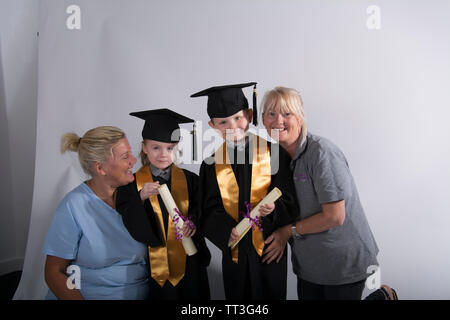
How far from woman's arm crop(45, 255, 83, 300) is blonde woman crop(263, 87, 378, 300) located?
0.87 meters

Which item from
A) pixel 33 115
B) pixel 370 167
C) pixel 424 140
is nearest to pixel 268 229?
pixel 370 167

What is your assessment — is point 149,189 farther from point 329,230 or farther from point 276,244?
point 329,230

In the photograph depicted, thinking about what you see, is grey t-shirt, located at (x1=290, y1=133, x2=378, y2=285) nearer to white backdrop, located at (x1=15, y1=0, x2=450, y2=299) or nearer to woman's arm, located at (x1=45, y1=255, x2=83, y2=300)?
white backdrop, located at (x1=15, y1=0, x2=450, y2=299)

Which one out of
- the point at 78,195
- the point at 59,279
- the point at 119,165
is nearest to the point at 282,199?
the point at 119,165

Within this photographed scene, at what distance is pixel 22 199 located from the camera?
7.00 feet

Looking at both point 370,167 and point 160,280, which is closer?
point 160,280

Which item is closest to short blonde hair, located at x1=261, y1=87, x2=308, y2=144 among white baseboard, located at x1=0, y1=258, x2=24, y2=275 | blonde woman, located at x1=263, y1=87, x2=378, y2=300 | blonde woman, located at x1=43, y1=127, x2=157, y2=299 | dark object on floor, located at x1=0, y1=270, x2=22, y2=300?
blonde woman, located at x1=263, y1=87, x2=378, y2=300

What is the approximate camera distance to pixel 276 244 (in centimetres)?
133

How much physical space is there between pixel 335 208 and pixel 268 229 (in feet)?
0.85

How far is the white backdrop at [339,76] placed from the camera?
1646mm

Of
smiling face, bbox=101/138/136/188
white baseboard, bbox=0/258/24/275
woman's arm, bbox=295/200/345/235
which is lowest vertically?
white baseboard, bbox=0/258/24/275

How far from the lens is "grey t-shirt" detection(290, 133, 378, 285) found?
50.4 inches

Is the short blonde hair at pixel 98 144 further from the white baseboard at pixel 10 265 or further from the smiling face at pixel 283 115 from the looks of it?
the white baseboard at pixel 10 265
